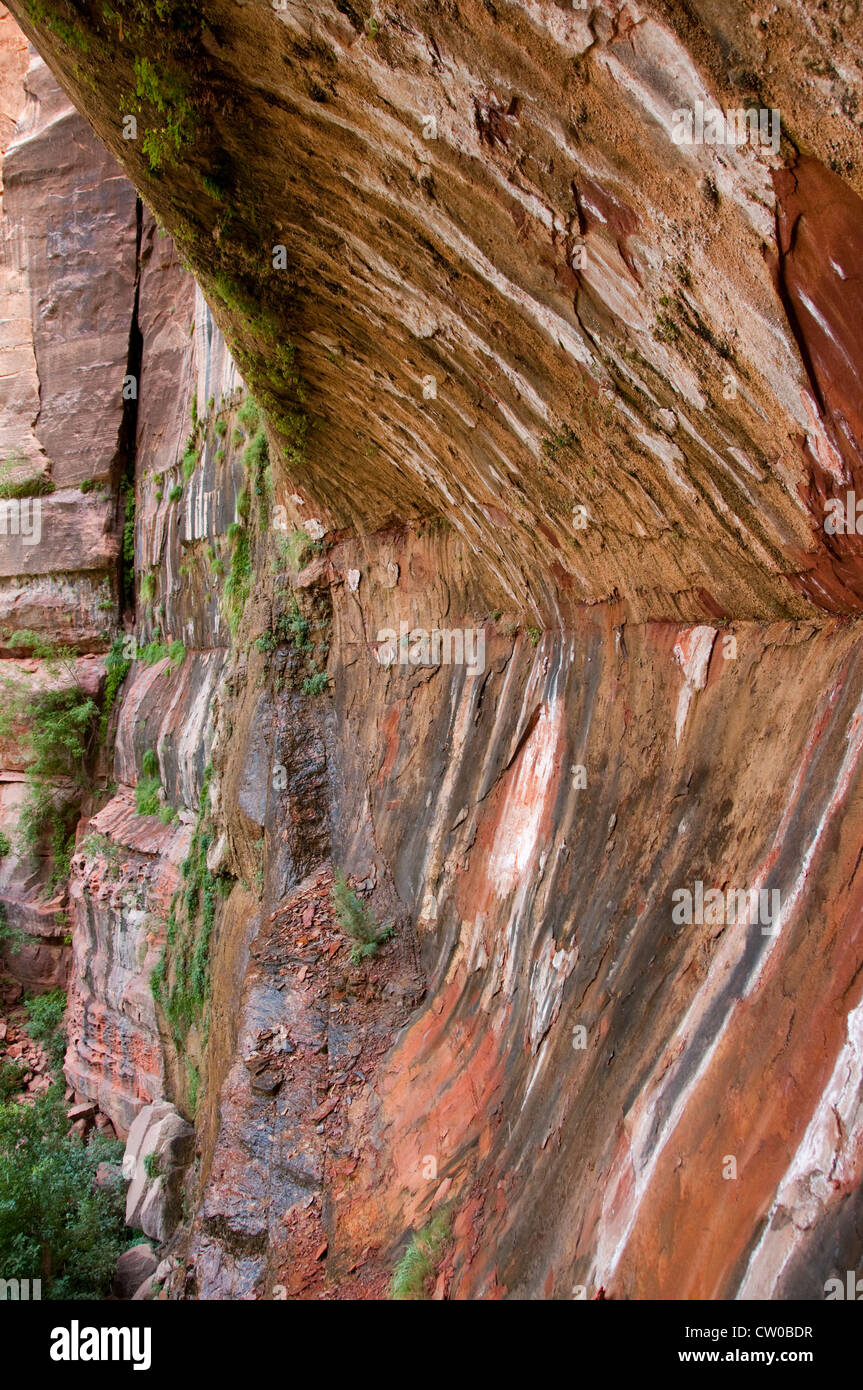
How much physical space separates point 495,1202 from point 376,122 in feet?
Result: 17.3

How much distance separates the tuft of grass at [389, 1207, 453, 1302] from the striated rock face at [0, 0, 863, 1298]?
77 millimetres

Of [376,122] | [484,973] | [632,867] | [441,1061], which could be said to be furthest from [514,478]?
[441,1061]

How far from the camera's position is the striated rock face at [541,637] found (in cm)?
252

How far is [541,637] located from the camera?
6.27m

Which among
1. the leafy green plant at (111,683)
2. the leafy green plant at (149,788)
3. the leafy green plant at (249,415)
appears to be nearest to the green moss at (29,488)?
the leafy green plant at (111,683)

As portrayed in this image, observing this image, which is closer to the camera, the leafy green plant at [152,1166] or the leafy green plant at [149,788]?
the leafy green plant at [152,1166]

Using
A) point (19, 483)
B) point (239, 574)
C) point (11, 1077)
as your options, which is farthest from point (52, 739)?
point (239, 574)

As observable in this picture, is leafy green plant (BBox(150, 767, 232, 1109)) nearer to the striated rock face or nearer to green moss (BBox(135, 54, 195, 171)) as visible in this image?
the striated rock face

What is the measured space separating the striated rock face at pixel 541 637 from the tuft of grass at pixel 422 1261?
77mm

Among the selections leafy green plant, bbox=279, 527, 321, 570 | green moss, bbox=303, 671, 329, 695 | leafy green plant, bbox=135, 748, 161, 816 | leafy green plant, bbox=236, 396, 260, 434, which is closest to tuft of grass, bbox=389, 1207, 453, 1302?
green moss, bbox=303, 671, 329, 695

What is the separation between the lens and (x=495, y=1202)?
4.48 m

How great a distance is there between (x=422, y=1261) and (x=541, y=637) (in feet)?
13.4

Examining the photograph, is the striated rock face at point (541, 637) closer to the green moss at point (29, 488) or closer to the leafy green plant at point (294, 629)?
the leafy green plant at point (294, 629)
